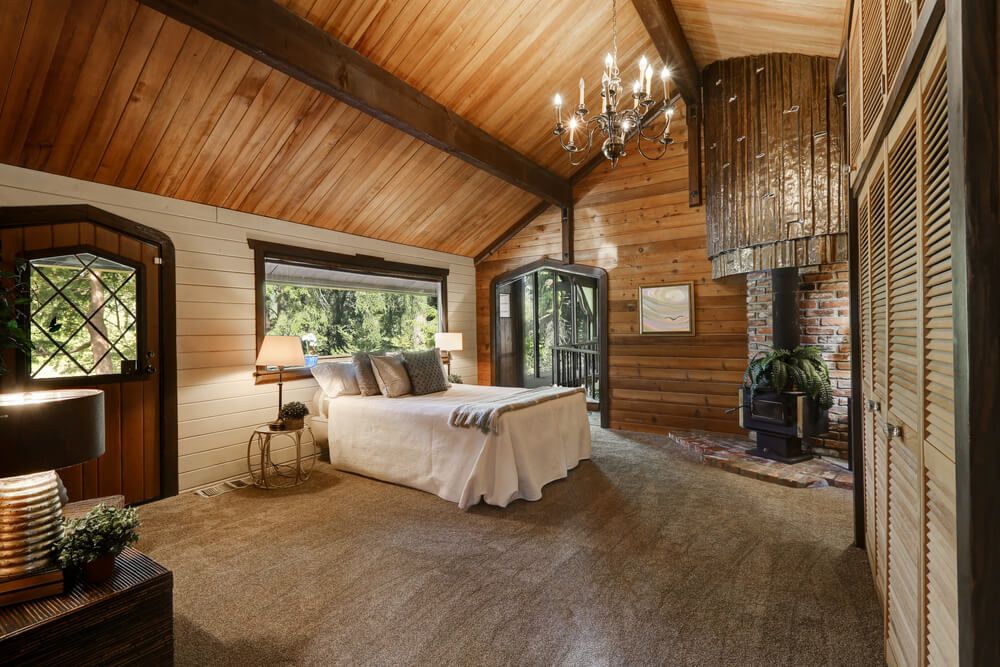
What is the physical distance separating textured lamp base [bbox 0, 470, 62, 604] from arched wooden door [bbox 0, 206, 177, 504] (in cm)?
222

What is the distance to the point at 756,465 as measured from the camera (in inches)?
162

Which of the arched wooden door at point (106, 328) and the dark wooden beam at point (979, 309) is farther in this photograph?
the arched wooden door at point (106, 328)

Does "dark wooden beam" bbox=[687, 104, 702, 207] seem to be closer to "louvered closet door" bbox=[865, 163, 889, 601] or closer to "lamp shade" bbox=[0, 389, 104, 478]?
"louvered closet door" bbox=[865, 163, 889, 601]

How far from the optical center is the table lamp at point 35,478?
1.30 m

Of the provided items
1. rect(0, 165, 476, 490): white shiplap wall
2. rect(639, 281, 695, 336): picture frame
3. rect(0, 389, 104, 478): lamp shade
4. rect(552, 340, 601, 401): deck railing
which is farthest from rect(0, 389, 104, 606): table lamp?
rect(552, 340, 601, 401): deck railing

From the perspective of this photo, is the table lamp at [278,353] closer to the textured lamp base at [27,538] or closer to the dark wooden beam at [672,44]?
the textured lamp base at [27,538]

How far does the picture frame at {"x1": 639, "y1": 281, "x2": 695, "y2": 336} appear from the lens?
5.50 meters

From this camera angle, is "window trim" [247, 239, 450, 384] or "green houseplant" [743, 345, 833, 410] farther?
"window trim" [247, 239, 450, 384]

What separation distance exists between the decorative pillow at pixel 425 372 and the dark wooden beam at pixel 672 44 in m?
3.42

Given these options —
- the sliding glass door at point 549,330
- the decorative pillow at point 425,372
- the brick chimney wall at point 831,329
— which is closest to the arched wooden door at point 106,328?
the decorative pillow at point 425,372

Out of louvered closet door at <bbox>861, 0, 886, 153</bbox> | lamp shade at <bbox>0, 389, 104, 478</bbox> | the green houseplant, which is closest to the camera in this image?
lamp shade at <bbox>0, 389, 104, 478</bbox>

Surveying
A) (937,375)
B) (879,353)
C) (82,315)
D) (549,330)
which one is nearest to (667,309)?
(549,330)

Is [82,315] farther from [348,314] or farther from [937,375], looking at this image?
[937,375]

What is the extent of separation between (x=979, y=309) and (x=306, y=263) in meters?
4.97
